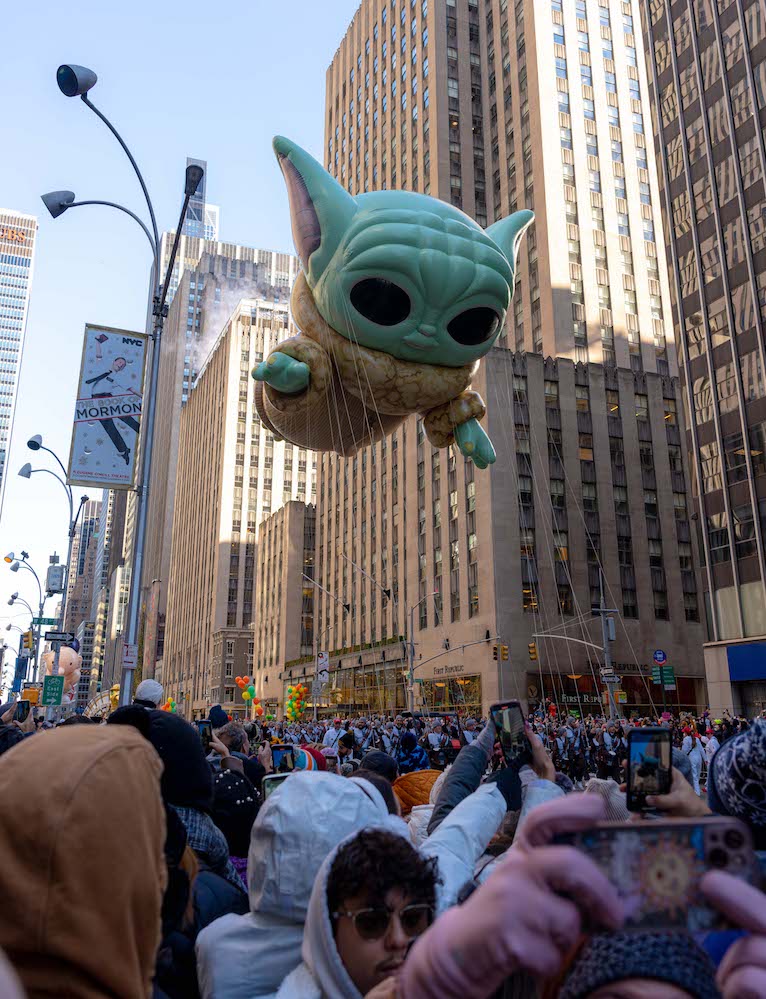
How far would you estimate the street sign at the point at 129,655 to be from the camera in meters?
13.9

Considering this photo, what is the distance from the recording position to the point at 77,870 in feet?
4.53

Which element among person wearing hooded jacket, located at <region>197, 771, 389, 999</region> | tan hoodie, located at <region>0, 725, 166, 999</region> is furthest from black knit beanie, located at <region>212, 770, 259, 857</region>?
tan hoodie, located at <region>0, 725, 166, 999</region>

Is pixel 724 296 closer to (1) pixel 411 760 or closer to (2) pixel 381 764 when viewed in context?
(1) pixel 411 760

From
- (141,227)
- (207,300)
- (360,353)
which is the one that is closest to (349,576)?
(141,227)

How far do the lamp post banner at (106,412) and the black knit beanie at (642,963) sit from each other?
39.5ft

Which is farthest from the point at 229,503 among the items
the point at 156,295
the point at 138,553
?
the point at 138,553

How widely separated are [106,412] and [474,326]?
7.11m

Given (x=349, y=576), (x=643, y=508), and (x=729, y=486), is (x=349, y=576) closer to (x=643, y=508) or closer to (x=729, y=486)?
(x=643, y=508)

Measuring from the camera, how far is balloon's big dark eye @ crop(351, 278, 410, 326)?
24.4 feet

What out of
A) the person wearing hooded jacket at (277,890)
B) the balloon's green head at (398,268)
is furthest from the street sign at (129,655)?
the person wearing hooded jacket at (277,890)

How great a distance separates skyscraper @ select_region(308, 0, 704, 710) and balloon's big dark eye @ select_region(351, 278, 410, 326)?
37.0 m

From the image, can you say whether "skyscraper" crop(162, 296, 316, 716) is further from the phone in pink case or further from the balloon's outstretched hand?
the phone in pink case

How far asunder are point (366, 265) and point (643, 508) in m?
47.8

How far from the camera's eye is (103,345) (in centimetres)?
1288
